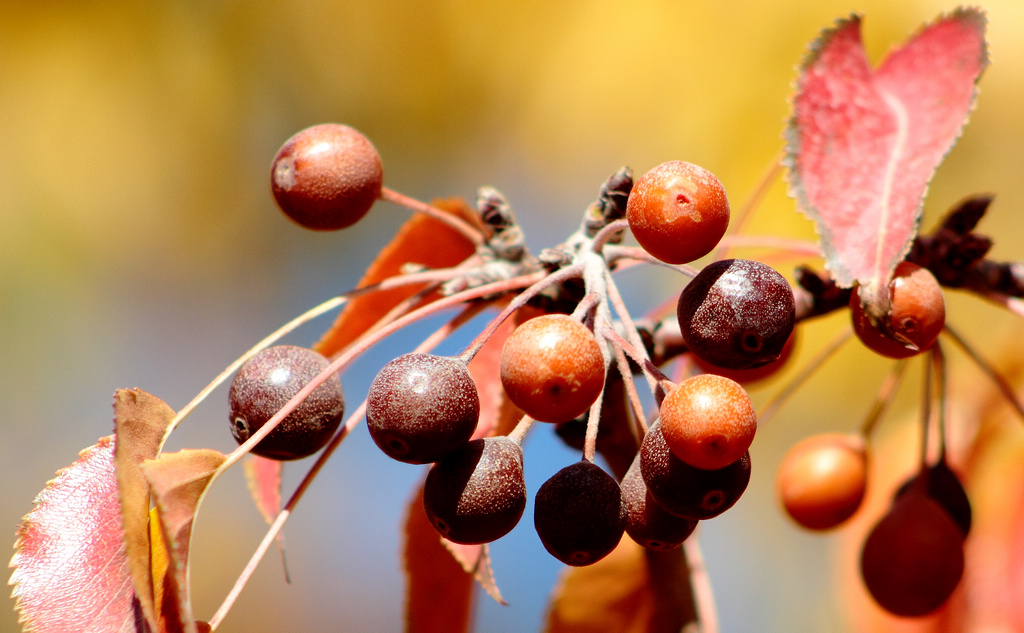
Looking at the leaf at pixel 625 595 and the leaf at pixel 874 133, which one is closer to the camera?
the leaf at pixel 874 133

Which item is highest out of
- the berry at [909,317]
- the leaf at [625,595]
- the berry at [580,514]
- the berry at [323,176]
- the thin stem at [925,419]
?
the berry at [323,176]

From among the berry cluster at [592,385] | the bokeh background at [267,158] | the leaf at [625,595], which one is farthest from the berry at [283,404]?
the bokeh background at [267,158]

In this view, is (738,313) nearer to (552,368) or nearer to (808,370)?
(552,368)

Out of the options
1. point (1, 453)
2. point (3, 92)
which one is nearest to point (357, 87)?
point (3, 92)

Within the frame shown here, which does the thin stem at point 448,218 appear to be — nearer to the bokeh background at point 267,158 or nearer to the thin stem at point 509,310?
the thin stem at point 509,310

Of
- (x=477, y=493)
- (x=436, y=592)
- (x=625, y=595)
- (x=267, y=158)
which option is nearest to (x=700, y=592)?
(x=625, y=595)

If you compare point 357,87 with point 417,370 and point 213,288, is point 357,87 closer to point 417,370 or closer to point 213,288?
point 213,288
